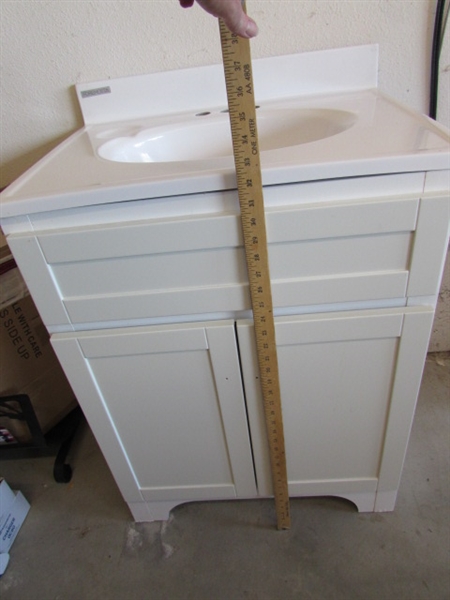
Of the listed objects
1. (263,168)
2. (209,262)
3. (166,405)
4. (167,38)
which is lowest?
(166,405)

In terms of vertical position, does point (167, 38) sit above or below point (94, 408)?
above

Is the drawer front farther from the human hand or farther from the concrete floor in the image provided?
the concrete floor

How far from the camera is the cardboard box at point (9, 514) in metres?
0.97

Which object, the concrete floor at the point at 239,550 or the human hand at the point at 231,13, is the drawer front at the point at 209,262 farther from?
the concrete floor at the point at 239,550

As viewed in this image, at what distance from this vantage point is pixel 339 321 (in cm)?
63

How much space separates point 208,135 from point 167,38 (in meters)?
0.28

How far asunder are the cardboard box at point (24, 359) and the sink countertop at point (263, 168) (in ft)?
1.36

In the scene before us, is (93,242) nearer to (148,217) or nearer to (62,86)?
(148,217)

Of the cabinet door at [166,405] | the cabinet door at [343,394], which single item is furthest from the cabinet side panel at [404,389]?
the cabinet door at [166,405]

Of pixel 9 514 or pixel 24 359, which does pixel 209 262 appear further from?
pixel 9 514

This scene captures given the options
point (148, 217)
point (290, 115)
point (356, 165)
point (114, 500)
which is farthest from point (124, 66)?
point (114, 500)

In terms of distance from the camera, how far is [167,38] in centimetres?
94

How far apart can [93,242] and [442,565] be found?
1.00 meters

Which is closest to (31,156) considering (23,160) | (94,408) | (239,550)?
(23,160)
